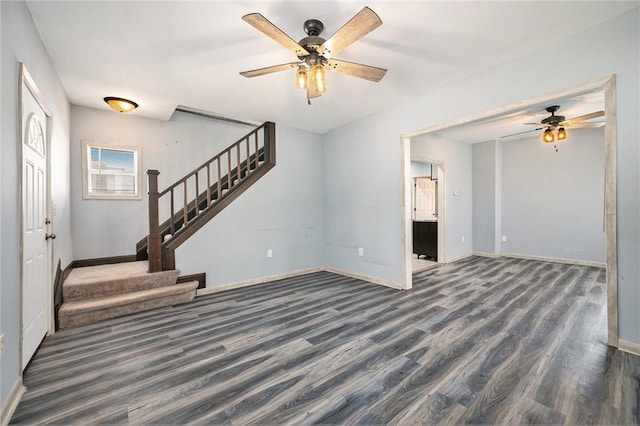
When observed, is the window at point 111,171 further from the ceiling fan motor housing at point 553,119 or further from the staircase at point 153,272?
the ceiling fan motor housing at point 553,119

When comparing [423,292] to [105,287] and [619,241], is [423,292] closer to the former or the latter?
[619,241]

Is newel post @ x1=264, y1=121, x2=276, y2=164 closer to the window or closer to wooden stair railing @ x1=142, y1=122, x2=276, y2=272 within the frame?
wooden stair railing @ x1=142, y1=122, x2=276, y2=272

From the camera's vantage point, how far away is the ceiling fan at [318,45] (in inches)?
72.1

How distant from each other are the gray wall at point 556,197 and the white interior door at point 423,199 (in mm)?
2105

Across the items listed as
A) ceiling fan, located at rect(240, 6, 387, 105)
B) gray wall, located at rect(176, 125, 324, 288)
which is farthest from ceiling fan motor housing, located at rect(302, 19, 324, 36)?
gray wall, located at rect(176, 125, 324, 288)

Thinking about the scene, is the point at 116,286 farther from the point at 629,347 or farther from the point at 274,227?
the point at 629,347

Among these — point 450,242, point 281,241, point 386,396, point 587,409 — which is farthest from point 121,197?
point 450,242

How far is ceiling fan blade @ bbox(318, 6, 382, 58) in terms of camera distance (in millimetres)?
1763

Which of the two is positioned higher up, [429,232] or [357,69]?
[357,69]

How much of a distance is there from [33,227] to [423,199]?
836cm

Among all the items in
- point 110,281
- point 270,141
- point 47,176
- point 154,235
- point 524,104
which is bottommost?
point 110,281

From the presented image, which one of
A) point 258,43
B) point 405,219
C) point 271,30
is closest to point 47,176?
point 258,43

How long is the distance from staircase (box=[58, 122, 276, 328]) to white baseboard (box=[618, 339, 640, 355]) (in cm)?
451

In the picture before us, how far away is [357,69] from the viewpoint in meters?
2.47
